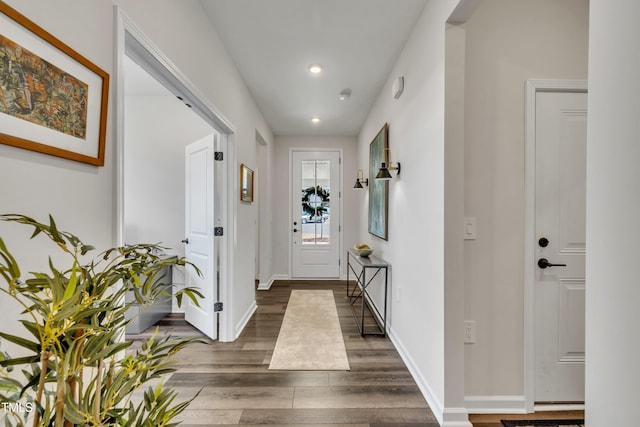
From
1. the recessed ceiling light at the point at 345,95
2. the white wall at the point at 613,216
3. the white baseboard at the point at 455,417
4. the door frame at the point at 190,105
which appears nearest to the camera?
the white wall at the point at 613,216

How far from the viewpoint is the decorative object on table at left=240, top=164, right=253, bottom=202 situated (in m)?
3.05

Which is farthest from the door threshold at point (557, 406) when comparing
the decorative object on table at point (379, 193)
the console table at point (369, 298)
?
the decorative object on table at point (379, 193)

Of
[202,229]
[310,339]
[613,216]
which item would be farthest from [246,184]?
[613,216]

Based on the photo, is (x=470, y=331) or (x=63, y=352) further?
(x=470, y=331)

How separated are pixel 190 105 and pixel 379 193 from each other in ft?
6.80

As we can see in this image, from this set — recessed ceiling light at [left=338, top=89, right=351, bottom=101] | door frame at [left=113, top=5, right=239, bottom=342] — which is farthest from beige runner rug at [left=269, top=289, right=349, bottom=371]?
recessed ceiling light at [left=338, top=89, right=351, bottom=101]

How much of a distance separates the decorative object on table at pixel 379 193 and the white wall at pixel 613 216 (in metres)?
2.16

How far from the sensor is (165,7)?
5.05 feet

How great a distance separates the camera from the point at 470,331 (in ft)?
5.88

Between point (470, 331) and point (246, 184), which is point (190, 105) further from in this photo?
point (470, 331)

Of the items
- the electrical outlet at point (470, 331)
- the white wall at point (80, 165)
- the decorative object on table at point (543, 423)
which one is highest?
the white wall at point (80, 165)

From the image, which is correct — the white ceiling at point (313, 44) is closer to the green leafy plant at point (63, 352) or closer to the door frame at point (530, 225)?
the door frame at point (530, 225)

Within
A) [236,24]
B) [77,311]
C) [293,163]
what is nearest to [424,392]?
[77,311]

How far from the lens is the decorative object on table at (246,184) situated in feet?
10.0
